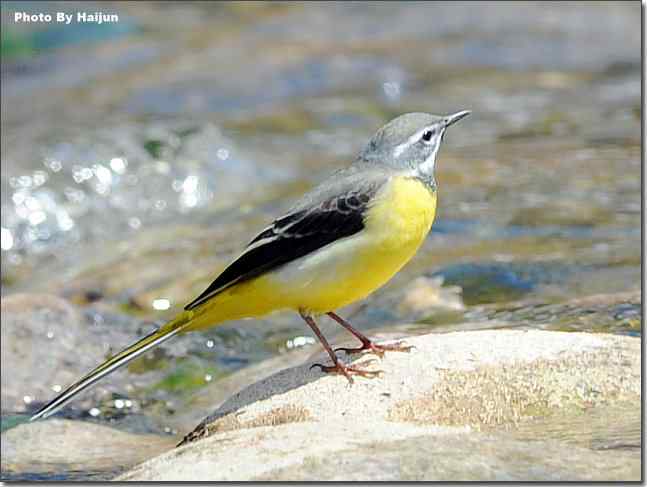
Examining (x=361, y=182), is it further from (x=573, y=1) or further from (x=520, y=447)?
(x=573, y=1)

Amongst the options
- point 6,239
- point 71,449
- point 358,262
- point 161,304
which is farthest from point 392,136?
point 6,239

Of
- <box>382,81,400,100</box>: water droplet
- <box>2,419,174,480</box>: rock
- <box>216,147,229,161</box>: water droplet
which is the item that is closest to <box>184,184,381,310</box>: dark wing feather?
<box>2,419,174,480</box>: rock

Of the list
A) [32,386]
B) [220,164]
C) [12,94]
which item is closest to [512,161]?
[220,164]

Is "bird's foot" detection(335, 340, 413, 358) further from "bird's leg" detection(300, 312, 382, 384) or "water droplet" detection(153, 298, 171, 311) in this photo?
"water droplet" detection(153, 298, 171, 311)

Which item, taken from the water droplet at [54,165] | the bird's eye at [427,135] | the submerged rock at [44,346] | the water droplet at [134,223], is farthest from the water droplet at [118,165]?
the bird's eye at [427,135]

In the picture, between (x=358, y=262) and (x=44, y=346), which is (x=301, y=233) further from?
(x=44, y=346)

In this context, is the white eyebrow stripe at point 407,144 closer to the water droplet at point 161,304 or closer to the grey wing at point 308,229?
the grey wing at point 308,229
